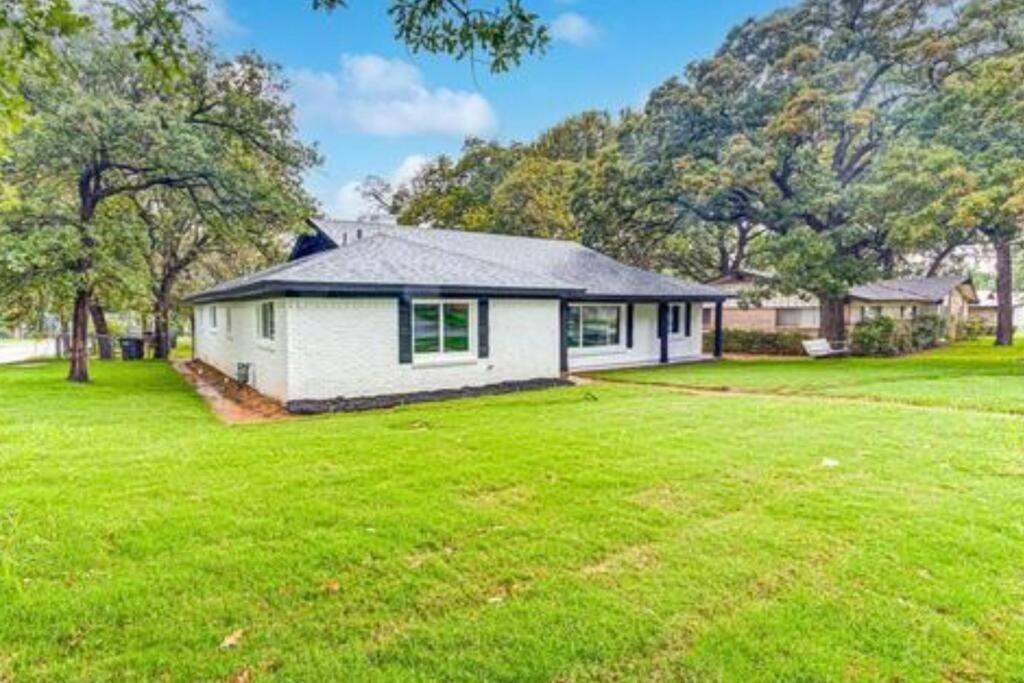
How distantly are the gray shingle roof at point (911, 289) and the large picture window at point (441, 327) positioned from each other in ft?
74.5

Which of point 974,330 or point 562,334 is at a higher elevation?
point 562,334

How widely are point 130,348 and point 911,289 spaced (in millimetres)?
39308

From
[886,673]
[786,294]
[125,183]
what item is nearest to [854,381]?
[786,294]

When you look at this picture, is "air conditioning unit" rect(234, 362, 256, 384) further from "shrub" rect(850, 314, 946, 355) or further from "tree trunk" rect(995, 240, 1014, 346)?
"tree trunk" rect(995, 240, 1014, 346)

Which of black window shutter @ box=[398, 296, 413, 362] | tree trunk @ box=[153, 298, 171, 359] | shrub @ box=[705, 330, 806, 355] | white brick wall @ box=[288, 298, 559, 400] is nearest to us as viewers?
white brick wall @ box=[288, 298, 559, 400]

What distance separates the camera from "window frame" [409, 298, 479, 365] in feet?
43.2

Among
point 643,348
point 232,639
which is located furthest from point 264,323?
point 643,348

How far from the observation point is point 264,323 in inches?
551

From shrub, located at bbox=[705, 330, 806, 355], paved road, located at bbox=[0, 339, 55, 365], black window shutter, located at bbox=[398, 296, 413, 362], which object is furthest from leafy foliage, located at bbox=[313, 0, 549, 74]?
paved road, located at bbox=[0, 339, 55, 365]

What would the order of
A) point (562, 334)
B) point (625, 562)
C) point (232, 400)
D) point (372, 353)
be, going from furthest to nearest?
point (562, 334), point (232, 400), point (372, 353), point (625, 562)

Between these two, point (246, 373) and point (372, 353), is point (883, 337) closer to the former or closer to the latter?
point (372, 353)

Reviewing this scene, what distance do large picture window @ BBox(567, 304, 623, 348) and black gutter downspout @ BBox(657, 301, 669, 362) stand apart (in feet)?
5.44

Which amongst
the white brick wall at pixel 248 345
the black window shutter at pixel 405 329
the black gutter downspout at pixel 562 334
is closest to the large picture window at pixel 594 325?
the black gutter downspout at pixel 562 334

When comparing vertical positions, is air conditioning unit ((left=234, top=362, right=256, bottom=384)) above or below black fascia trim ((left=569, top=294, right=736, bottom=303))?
below
